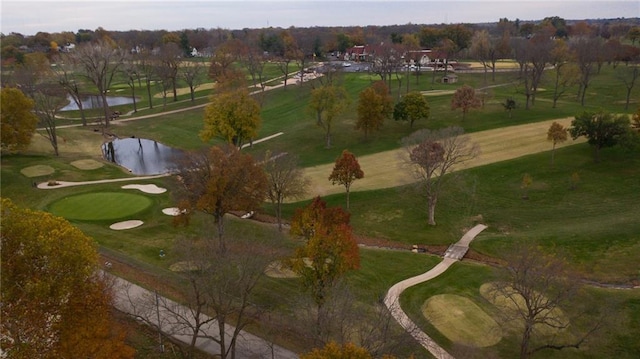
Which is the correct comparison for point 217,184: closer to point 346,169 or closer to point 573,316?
point 346,169

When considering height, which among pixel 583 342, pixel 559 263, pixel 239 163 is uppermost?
pixel 239 163

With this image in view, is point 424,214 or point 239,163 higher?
point 239,163

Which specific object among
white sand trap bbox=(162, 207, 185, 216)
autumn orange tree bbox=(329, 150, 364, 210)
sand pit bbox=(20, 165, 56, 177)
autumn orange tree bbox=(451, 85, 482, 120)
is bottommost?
white sand trap bbox=(162, 207, 185, 216)

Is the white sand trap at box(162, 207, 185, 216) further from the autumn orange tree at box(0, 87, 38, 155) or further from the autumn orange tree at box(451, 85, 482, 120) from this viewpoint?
the autumn orange tree at box(451, 85, 482, 120)

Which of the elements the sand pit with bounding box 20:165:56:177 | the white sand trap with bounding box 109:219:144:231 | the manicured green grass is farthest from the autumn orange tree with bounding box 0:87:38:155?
the manicured green grass

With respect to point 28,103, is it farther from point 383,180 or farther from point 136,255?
point 383,180

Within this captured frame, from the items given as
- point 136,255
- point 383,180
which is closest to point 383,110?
point 383,180

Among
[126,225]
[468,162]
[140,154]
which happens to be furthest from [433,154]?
[140,154]

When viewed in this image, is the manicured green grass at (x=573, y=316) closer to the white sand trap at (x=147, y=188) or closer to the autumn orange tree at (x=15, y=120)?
the white sand trap at (x=147, y=188)
